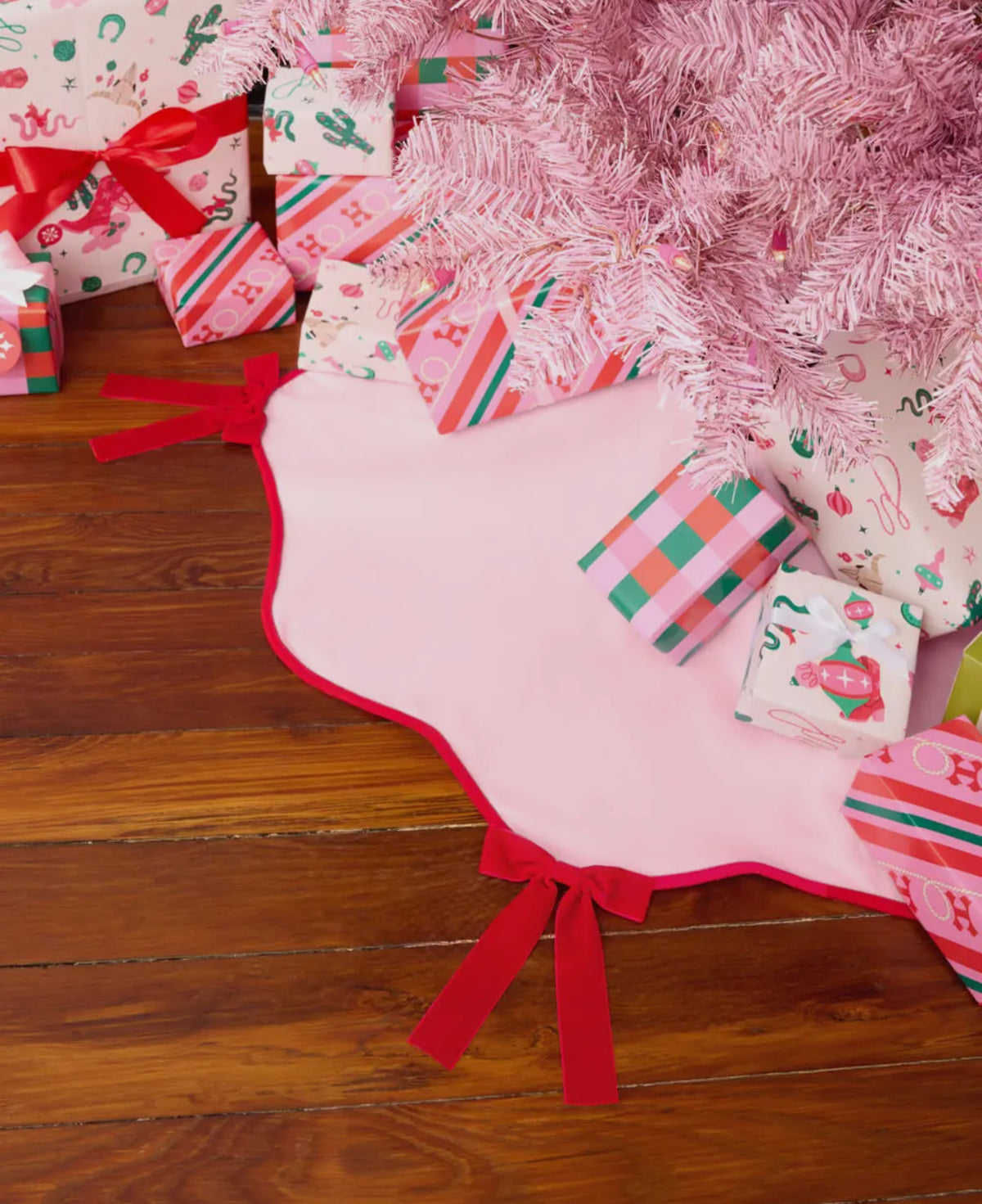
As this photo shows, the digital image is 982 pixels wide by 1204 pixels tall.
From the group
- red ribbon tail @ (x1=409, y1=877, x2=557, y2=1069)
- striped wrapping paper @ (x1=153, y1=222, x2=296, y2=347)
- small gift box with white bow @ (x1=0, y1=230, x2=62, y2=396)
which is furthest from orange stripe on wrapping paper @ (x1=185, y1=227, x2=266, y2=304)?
red ribbon tail @ (x1=409, y1=877, x2=557, y2=1069)

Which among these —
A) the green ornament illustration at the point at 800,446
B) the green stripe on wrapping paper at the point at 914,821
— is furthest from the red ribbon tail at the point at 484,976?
the green ornament illustration at the point at 800,446

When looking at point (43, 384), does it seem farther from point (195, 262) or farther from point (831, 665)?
point (831, 665)

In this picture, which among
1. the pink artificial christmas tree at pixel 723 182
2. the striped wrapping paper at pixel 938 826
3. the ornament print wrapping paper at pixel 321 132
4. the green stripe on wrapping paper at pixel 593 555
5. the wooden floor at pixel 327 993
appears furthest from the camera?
the ornament print wrapping paper at pixel 321 132

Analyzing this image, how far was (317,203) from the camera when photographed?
66.7 inches

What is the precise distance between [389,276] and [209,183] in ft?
2.35

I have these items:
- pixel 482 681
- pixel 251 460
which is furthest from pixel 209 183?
pixel 482 681

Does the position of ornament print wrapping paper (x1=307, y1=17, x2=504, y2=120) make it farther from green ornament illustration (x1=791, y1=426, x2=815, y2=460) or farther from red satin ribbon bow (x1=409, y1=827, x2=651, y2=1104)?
red satin ribbon bow (x1=409, y1=827, x2=651, y2=1104)

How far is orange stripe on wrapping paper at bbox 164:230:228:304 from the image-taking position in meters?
1.67

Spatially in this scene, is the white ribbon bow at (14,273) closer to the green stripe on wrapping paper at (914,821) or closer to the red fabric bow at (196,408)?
the red fabric bow at (196,408)

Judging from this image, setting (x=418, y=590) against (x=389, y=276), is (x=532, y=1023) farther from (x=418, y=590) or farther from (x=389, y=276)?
(x=389, y=276)

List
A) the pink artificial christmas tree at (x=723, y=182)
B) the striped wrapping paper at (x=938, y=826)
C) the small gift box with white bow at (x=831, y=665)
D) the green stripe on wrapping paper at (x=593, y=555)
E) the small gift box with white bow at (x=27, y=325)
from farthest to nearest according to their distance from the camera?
1. the small gift box with white bow at (x=27, y=325)
2. the green stripe on wrapping paper at (x=593, y=555)
3. the small gift box with white bow at (x=831, y=665)
4. the striped wrapping paper at (x=938, y=826)
5. the pink artificial christmas tree at (x=723, y=182)

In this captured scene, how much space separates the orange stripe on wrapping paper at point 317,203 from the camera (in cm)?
168

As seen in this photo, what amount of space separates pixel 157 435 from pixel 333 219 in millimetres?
448

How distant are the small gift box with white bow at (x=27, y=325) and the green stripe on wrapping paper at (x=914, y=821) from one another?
1224 mm
